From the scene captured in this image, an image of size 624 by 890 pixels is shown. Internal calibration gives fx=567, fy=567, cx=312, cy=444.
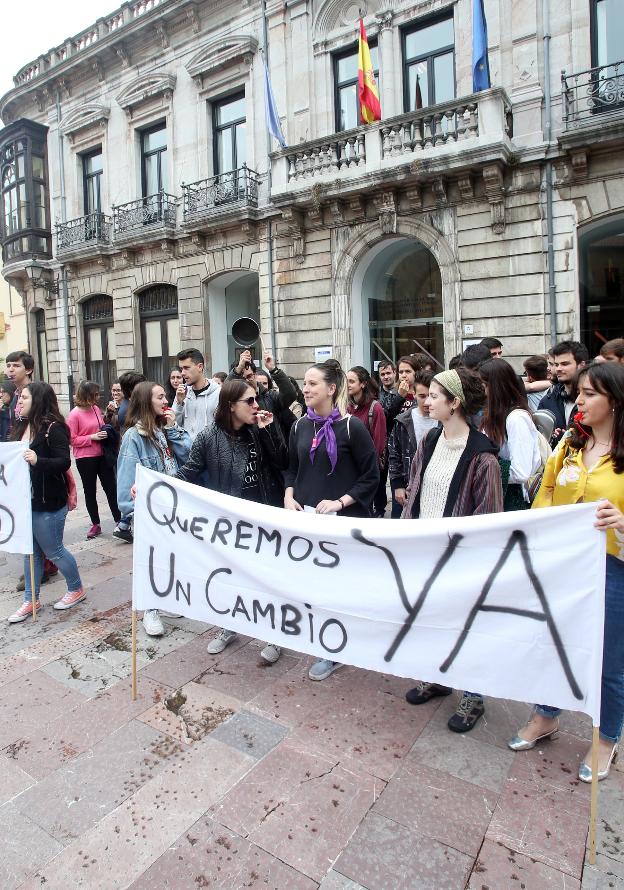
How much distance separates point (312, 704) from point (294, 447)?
1.56 m

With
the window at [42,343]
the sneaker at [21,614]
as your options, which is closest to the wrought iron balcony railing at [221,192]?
the window at [42,343]

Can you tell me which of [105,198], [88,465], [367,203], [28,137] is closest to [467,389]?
[88,465]

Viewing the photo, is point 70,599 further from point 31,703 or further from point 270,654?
point 270,654

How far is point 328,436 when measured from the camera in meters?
3.54

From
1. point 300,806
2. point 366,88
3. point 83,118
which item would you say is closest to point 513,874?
point 300,806

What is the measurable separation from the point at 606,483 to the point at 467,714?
55.9 inches

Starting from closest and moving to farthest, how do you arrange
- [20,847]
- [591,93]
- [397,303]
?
[20,847], [591,93], [397,303]

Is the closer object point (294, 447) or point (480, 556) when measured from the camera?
point (480, 556)

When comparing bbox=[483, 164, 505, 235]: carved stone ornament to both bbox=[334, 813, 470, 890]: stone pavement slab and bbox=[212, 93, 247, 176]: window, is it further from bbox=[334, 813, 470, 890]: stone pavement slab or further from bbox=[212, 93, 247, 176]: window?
bbox=[334, 813, 470, 890]: stone pavement slab

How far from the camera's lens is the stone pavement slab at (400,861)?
6.73ft

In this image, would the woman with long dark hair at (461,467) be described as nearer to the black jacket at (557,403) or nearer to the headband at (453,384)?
the headband at (453,384)

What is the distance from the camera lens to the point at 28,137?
1988 centimetres

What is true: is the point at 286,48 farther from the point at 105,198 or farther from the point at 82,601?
the point at 82,601

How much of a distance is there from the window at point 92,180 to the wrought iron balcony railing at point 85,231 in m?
0.60
